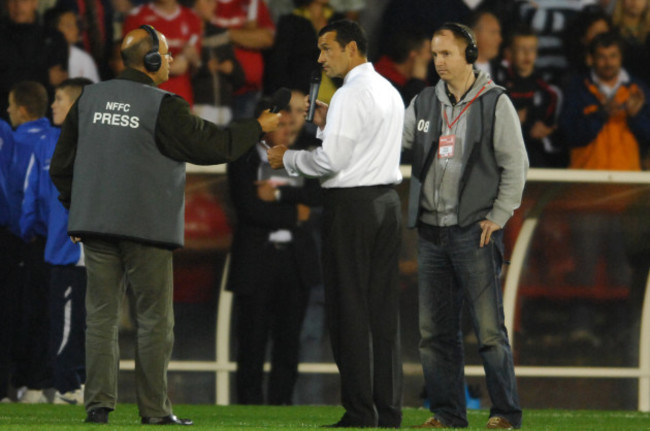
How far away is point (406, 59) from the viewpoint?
10172 mm

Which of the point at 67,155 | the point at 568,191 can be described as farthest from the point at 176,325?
the point at 67,155

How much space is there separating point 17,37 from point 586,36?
4.67m

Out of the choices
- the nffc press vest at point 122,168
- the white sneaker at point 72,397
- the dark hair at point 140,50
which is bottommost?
the white sneaker at point 72,397

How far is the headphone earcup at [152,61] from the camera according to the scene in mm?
6027

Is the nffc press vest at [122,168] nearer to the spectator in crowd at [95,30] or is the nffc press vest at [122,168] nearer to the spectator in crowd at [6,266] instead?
the spectator in crowd at [6,266]

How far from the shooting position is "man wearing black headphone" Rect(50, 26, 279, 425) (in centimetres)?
597

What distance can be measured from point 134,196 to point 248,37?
4628 mm

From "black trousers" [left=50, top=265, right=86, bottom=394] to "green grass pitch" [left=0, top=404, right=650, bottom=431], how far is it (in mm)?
303

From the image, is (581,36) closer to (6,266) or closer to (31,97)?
(31,97)

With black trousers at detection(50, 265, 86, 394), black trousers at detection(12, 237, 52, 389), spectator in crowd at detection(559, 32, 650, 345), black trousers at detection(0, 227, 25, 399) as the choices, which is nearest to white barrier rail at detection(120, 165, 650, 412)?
spectator in crowd at detection(559, 32, 650, 345)

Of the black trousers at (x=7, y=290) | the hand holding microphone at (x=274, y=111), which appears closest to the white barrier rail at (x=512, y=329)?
the black trousers at (x=7, y=290)

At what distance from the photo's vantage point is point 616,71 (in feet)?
34.0

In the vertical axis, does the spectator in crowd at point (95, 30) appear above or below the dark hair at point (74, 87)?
above

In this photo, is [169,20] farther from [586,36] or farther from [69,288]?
[586,36]
